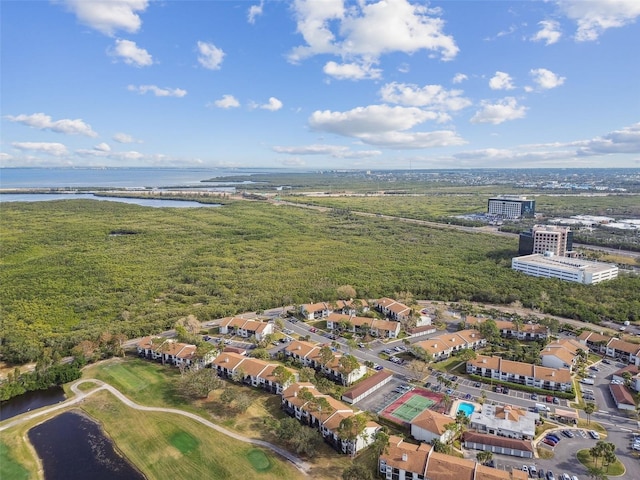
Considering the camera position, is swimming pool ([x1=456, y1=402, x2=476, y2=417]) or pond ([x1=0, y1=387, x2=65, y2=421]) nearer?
swimming pool ([x1=456, y1=402, x2=476, y2=417])

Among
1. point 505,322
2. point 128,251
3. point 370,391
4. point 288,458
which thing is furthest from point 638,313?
point 128,251

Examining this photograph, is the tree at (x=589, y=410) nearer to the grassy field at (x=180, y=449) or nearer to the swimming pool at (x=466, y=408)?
the swimming pool at (x=466, y=408)

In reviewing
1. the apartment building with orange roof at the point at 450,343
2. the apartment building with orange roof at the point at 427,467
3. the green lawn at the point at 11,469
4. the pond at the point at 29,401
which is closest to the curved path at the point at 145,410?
the pond at the point at 29,401

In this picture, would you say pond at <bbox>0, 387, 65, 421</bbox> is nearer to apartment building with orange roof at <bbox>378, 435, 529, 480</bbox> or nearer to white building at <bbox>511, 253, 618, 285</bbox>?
apartment building with orange roof at <bbox>378, 435, 529, 480</bbox>

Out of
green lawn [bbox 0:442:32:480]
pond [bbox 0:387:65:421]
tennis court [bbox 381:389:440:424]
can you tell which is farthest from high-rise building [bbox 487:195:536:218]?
green lawn [bbox 0:442:32:480]

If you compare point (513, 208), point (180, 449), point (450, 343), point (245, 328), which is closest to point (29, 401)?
point (180, 449)

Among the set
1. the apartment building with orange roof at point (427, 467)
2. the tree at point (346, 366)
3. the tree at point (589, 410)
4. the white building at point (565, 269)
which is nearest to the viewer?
the apartment building with orange roof at point (427, 467)

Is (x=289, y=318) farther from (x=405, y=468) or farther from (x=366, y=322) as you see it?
(x=405, y=468)
